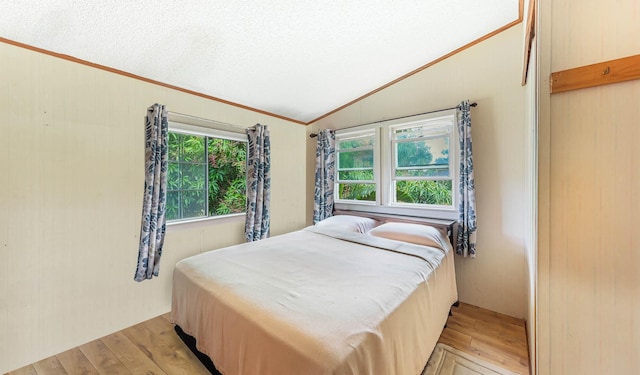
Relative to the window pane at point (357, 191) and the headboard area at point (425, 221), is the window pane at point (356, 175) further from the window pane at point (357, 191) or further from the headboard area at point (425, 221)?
the headboard area at point (425, 221)

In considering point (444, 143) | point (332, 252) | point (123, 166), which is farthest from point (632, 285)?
point (123, 166)

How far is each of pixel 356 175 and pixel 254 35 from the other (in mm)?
2245

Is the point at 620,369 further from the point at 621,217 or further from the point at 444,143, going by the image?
the point at 444,143

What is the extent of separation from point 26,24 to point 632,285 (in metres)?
3.35

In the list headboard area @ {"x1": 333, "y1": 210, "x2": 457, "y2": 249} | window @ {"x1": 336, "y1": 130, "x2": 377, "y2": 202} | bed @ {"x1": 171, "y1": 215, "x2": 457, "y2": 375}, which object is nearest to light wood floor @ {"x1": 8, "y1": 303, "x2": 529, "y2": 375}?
bed @ {"x1": 171, "y1": 215, "x2": 457, "y2": 375}

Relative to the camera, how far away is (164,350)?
1925 mm

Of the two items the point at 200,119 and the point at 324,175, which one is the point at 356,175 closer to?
the point at 324,175

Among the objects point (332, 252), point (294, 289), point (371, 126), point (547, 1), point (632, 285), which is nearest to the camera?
point (632, 285)

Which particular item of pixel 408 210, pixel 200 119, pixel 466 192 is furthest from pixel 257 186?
pixel 466 192

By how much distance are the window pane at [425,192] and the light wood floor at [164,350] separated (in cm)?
126

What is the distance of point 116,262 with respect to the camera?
86.7 inches

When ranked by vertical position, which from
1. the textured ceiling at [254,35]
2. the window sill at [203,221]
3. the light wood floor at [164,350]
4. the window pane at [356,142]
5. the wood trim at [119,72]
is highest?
the textured ceiling at [254,35]

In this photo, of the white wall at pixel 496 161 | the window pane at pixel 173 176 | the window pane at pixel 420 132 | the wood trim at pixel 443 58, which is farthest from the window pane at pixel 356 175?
the window pane at pixel 173 176

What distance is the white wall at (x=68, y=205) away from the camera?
174 cm
